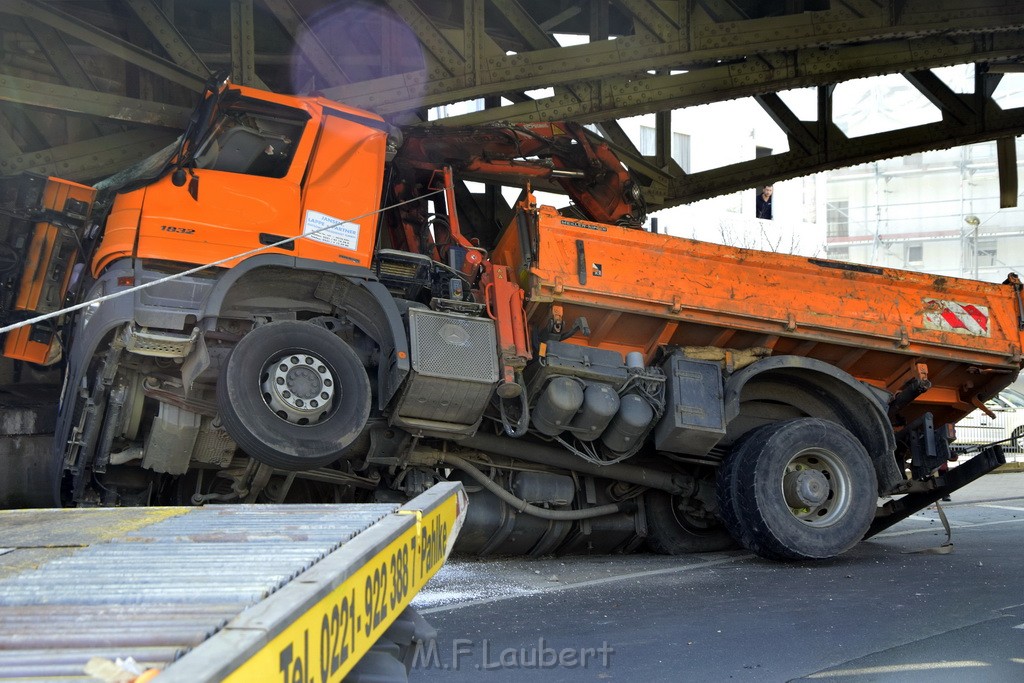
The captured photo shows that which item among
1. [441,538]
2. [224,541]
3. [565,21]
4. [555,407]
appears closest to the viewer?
[224,541]

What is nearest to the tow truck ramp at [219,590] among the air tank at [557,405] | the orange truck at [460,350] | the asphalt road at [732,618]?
the asphalt road at [732,618]

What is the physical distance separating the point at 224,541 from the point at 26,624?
683 mm

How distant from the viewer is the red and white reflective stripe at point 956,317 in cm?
834

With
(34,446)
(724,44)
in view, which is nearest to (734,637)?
(34,446)

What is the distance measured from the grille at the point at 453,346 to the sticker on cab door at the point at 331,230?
2.00 feet

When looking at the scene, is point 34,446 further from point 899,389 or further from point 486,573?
point 899,389

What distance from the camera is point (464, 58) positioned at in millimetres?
8898

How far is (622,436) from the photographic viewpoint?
7.45 meters

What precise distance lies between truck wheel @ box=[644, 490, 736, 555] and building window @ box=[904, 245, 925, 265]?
31.9 metres

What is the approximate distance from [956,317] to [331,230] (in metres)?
5.10

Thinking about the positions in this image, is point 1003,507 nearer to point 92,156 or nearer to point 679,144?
point 92,156

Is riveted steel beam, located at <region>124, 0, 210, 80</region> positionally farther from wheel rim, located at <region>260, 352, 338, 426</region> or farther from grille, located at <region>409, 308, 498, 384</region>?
wheel rim, located at <region>260, 352, 338, 426</region>

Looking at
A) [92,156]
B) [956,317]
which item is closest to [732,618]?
[956,317]

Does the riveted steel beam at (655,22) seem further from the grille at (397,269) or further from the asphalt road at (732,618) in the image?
the asphalt road at (732,618)
